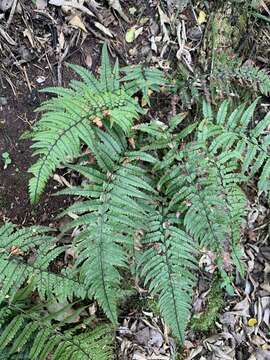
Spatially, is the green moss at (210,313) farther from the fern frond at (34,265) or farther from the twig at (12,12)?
the twig at (12,12)

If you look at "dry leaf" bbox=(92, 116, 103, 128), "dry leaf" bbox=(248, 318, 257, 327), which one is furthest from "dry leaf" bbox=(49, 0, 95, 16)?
"dry leaf" bbox=(248, 318, 257, 327)

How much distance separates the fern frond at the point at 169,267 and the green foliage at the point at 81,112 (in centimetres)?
83

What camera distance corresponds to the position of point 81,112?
3.62 m

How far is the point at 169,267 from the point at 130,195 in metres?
0.62

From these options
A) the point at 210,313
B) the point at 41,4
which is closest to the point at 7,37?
the point at 41,4

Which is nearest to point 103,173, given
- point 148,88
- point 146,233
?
point 146,233

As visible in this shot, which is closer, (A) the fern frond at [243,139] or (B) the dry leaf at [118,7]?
(A) the fern frond at [243,139]

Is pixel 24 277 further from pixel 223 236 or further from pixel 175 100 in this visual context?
pixel 175 100

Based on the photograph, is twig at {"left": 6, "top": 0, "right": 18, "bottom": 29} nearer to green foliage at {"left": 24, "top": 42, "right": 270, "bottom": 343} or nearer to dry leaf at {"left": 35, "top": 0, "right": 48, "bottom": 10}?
dry leaf at {"left": 35, "top": 0, "right": 48, "bottom": 10}

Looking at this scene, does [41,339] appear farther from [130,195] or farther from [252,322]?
[252,322]

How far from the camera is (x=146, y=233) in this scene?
389 cm

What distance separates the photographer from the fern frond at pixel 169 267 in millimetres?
3576

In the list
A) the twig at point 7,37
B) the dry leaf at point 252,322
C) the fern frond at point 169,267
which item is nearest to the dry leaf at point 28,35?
the twig at point 7,37

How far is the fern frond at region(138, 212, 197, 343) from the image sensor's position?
141 inches
